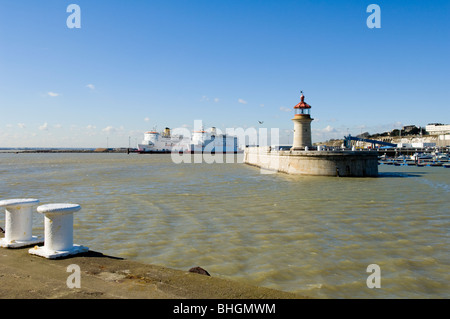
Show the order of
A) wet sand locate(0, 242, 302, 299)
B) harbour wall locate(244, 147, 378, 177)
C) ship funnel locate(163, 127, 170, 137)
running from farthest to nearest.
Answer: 1. ship funnel locate(163, 127, 170, 137)
2. harbour wall locate(244, 147, 378, 177)
3. wet sand locate(0, 242, 302, 299)

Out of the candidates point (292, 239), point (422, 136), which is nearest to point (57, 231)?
point (292, 239)

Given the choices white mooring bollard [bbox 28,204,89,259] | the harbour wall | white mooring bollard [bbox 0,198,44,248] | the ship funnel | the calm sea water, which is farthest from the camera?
the ship funnel

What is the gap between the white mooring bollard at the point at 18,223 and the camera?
16.6ft

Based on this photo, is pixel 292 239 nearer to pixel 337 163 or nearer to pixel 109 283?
pixel 109 283

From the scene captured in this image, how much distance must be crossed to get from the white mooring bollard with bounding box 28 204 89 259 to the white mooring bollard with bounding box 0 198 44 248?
0.52 m

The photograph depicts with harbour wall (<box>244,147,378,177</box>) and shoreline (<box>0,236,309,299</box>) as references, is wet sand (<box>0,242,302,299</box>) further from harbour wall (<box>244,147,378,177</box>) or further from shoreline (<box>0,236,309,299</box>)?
harbour wall (<box>244,147,378,177</box>)

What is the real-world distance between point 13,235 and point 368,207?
12.9 m

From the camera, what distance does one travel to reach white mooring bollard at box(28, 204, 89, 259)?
462 cm

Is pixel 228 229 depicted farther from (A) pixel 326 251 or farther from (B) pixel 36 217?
(B) pixel 36 217

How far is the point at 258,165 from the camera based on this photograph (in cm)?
5006

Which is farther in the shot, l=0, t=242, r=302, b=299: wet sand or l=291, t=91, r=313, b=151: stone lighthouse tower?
l=291, t=91, r=313, b=151: stone lighthouse tower

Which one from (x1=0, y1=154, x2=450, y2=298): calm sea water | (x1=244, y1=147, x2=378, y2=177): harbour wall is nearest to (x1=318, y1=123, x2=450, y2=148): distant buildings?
(x1=244, y1=147, x2=378, y2=177): harbour wall

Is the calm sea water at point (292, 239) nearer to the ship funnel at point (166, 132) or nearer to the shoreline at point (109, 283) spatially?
the shoreline at point (109, 283)
